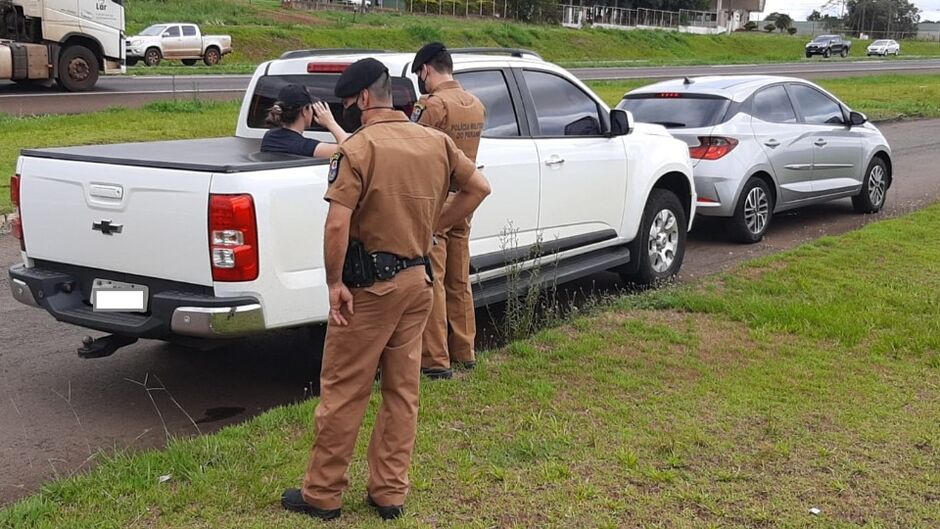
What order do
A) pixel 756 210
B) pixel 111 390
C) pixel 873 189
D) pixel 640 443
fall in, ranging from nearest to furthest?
pixel 640 443 < pixel 111 390 < pixel 756 210 < pixel 873 189

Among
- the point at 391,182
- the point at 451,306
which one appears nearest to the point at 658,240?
the point at 451,306

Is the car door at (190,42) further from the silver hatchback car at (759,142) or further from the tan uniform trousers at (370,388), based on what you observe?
the tan uniform trousers at (370,388)

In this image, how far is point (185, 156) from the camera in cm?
571

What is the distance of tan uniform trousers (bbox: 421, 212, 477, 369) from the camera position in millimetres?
5715

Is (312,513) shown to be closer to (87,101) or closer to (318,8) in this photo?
(87,101)

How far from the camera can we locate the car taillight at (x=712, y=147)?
10.1m

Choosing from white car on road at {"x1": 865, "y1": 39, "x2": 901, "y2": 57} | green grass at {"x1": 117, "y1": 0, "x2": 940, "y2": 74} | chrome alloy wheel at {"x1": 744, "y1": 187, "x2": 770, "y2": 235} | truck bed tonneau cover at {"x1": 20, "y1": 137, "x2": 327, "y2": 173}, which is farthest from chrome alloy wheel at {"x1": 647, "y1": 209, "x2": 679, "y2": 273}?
white car on road at {"x1": 865, "y1": 39, "x2": 901, "y2": 57}

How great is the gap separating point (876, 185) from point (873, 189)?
0.10 metres

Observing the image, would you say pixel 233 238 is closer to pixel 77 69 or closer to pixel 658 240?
pixel 658 240

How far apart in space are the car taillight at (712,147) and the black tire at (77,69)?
1847cm

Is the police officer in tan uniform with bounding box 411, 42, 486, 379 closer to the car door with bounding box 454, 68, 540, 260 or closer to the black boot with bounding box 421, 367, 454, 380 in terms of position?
the black boot with bounding box 421, 367, 454, 380

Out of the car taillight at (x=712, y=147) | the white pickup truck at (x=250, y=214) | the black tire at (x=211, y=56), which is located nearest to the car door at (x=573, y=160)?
the white pickup truck at (x=250, y=214)

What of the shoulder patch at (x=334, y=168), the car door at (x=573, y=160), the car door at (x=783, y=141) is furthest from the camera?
the car door at (x=783, y=141)

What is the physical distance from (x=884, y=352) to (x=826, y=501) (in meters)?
2.36
